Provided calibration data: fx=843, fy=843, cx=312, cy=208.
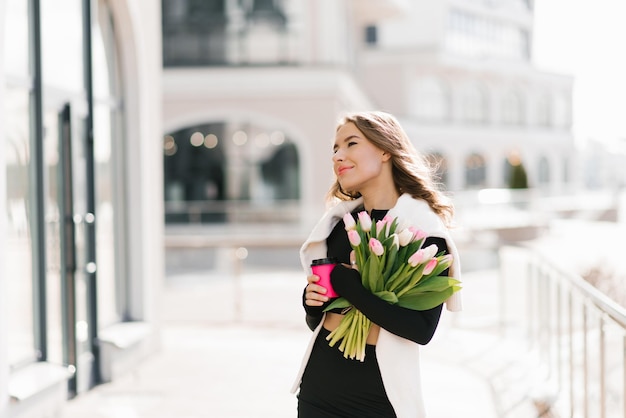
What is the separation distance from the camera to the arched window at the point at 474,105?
42.5 m

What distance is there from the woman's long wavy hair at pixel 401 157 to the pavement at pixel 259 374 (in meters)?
0.60

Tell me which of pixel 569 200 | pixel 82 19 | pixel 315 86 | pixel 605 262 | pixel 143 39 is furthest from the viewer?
pixel 569 200

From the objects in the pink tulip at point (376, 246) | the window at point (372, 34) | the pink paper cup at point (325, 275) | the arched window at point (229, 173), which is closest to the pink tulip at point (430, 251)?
the pink tulip at point (376, 246)

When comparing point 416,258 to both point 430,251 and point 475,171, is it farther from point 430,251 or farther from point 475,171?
point 475,171

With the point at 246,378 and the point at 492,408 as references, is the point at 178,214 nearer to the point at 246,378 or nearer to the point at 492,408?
the point at 246,378

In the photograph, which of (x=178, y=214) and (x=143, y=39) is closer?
(x=143, y=39)

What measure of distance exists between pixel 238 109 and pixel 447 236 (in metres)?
18.9

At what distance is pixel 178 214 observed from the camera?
69.6ft

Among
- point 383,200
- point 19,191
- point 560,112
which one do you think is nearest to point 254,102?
point 19,191

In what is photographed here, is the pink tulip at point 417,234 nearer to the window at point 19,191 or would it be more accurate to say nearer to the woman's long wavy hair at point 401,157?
the woman's long wavy hair at point 401,157

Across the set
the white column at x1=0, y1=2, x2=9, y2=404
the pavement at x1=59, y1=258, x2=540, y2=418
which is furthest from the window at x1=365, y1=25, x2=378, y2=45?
the white column at x1=0, y1=2, x2=9, y2=404

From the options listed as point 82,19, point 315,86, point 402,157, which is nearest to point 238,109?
point 315,86

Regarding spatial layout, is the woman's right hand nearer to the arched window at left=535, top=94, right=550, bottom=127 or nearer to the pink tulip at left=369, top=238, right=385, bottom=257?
the pink tulip at left=369, top=238, right=385, bottom=257

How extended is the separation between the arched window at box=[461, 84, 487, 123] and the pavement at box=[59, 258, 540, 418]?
33199 mm
